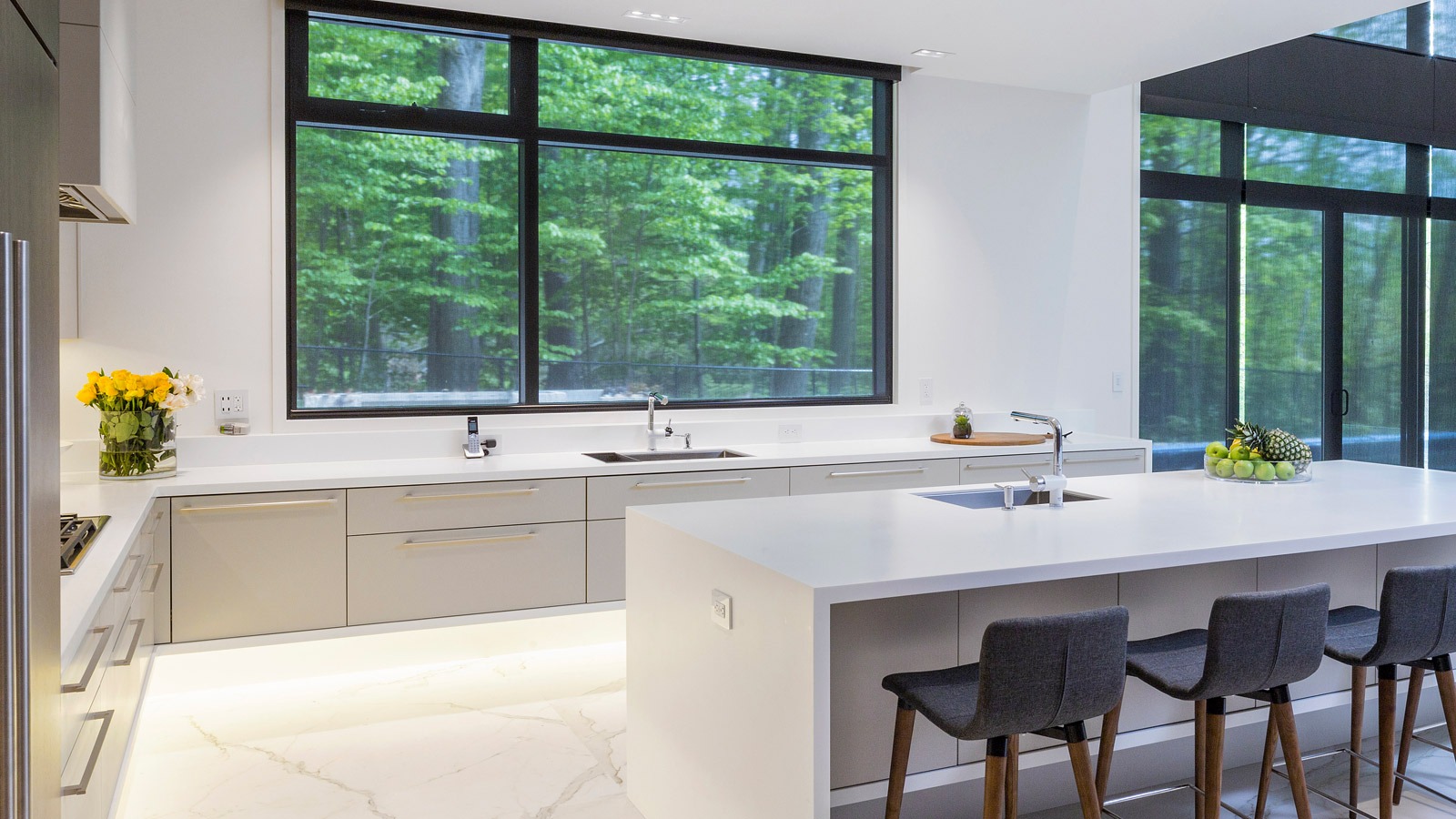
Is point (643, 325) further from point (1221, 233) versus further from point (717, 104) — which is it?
point (1221, 233)

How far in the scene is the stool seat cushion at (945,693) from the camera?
6.12 ft

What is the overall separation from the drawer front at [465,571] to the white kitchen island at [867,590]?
1190 millimetres

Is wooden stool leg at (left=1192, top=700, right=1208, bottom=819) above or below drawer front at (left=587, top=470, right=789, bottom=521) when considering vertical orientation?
below

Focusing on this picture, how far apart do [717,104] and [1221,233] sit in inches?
121

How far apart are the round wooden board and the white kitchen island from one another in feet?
5.63

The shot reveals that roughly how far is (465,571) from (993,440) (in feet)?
8.40

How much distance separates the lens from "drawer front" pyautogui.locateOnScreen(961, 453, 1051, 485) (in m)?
4.63

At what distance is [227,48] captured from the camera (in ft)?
12.5

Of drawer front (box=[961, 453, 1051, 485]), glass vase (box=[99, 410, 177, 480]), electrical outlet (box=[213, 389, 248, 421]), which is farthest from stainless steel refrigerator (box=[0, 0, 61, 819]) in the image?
drawer front (box=[961, 453, 1051, 485])

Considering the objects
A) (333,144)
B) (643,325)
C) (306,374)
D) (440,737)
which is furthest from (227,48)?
(440,737)

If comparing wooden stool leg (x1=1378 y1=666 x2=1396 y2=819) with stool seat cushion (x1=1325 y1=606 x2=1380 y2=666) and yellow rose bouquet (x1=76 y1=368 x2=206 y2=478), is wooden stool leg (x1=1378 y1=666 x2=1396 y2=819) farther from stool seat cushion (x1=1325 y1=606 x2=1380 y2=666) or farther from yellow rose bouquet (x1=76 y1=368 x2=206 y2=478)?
yellow rose bouquet (x1=76 y1=368 x2=206 y2=478)

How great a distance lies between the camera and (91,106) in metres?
2.63

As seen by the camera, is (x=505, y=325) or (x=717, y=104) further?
(x=717, y=104)

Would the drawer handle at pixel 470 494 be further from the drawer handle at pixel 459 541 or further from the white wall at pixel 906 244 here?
the white wall at pixel 906 244
